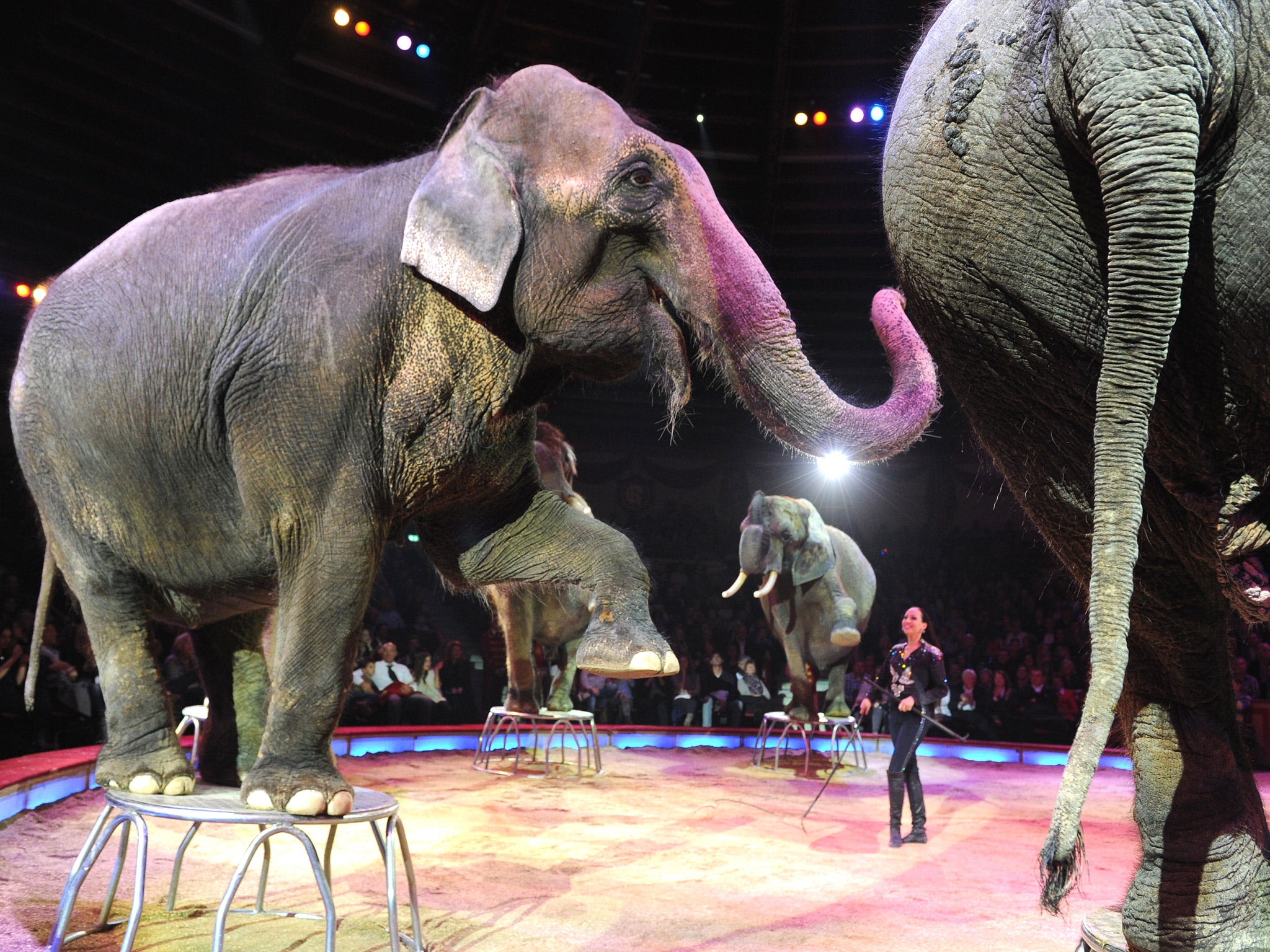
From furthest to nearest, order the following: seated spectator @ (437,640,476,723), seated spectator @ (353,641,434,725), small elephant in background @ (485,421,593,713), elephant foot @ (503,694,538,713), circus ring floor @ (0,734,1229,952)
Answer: seated spectator @ (437,640,476,723) → seated spectator @ (353,641,434,725) → elephant foot @ (503,694,538,713) → small elephant in background @ (485,421,593,713) → circus ring floor @ (0,734,1229,952)

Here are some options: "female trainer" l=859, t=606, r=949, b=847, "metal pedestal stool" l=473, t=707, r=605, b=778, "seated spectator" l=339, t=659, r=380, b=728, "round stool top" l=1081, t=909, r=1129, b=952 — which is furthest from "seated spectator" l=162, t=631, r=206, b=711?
"round stool top" l=1081, t=909, r=1129, b=952

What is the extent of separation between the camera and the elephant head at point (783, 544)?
9562mm

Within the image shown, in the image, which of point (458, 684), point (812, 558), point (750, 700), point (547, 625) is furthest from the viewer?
point (750, 700)

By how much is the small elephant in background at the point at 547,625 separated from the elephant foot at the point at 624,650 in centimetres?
328

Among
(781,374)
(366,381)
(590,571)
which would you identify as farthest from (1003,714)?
(366,381)

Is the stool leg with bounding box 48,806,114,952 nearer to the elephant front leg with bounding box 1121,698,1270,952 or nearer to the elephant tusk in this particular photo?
the elephant front leg with bounding box 1121,698,1270,952

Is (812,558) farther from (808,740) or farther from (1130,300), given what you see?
(1130,300)

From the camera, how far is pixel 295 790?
2551 millimetres

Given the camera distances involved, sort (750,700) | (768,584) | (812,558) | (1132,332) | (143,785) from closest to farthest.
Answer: (1132,332) < (143,785) < (768,584) < (812,558) < (750,700)

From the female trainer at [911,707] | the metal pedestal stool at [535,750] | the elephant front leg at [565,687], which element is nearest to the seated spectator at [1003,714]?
the metal pedestal stool at [535,750]

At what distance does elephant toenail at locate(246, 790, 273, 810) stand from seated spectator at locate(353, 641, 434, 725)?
774 centimetres

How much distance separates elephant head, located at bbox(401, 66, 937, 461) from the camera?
2.40 m

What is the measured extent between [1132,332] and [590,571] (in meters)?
1.73

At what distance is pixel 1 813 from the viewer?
4.90 meters
